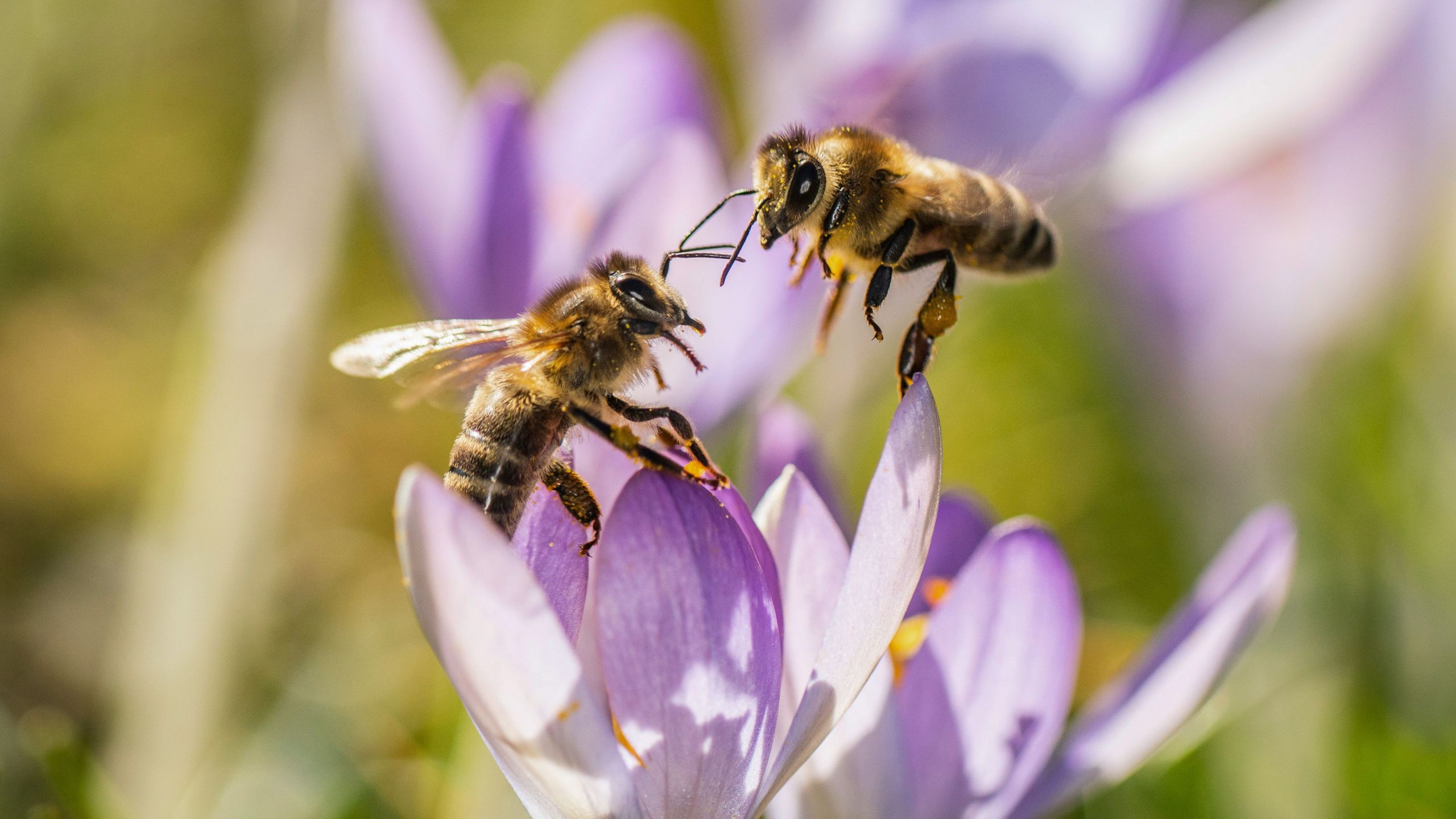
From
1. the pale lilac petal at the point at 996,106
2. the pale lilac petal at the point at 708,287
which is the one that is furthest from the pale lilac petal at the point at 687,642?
the pale lilac petal at the point at 996,106

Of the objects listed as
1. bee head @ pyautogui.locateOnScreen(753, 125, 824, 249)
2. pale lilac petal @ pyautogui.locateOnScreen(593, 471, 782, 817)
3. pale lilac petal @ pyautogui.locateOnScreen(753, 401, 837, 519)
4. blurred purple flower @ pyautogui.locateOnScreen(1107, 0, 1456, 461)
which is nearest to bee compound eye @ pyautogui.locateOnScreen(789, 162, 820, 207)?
bee head @ pyautogui.locateOnScreen(753, 125, 824, 249)

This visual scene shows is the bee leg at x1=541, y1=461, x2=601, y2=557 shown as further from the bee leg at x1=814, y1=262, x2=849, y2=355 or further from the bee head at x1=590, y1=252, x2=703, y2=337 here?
the bee leg at x1=814, y1=262, x2=849, y2=355

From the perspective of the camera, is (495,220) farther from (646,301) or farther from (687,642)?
(687,642)

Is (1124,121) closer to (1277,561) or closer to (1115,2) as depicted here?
(1115,2)

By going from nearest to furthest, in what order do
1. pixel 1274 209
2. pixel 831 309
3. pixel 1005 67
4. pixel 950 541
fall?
pixel 950 541 → pixel 831 309 → pixel 1005 67 → pixel 1274 209

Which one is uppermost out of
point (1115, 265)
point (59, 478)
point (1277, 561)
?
point (1115, 265)

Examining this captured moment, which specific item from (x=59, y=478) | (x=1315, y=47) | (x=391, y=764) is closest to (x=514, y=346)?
(x=391, y=764)

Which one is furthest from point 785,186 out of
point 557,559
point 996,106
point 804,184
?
point 996,106
